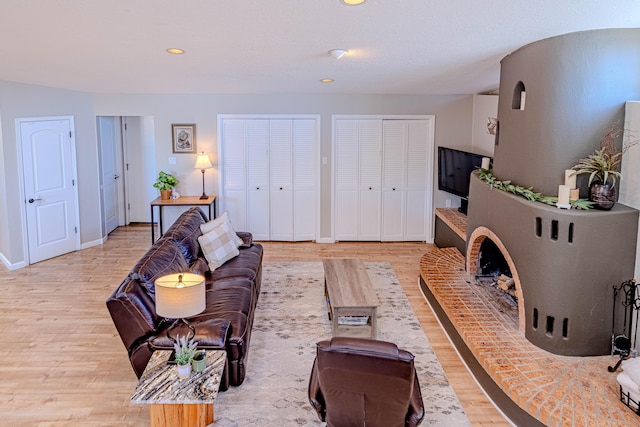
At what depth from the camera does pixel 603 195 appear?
150 inches

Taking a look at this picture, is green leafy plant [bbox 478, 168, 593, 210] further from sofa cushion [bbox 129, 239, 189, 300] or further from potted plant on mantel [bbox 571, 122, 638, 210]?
sofa cushion [bbox 129, 239, 189, 300]

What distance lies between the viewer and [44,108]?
703cm

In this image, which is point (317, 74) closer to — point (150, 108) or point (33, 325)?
point (150, 108)

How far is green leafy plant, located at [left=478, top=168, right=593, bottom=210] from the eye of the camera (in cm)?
386

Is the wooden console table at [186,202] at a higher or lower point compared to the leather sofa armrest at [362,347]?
higher

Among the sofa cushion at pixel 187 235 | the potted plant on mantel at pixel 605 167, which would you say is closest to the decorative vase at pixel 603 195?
the potted plant on mantel at pixel 605 167

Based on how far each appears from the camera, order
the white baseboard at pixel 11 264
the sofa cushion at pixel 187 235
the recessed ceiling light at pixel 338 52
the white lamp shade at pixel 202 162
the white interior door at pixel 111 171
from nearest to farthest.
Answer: the recessed ceiling light at pixel 338 52 < the sofa cushion at pixel 187 235 < the white baseboard at pixel 11 264 < the white lamp shade at pixel 202 162 < the white interior door at pixel 111 171

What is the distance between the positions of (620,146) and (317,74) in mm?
3097

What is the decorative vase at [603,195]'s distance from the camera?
12.5 feet

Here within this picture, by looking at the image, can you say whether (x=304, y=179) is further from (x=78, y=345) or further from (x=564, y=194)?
(x=564, y=194)

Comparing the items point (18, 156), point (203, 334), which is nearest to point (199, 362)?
point (203, 334)

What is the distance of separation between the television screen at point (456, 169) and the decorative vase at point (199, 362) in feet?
15.1

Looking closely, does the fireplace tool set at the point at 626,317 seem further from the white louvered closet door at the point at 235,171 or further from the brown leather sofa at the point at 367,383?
the white louvered closet door at the point at 235,171

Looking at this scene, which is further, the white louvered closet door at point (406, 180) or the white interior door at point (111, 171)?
the white interior door at point (111, 171)
